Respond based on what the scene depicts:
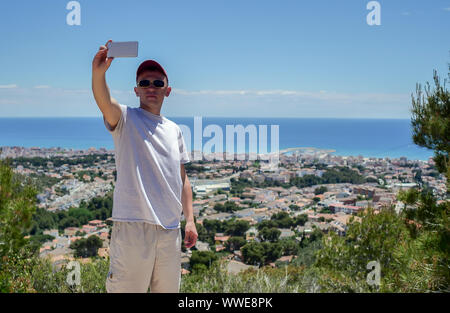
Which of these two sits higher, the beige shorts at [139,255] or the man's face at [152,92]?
the man's face at [152,92]

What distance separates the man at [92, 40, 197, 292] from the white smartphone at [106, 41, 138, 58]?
3cm

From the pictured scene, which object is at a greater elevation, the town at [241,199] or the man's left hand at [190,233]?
the man's left hand at [190,233]

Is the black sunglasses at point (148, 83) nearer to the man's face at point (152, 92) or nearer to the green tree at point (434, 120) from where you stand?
the man's face at point (152, 92)

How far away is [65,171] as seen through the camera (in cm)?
1744

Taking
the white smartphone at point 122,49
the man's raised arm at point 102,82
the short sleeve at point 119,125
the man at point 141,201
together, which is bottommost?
the man at point 141,201

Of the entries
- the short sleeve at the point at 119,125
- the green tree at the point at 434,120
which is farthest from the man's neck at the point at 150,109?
the green tree at the point at 434,120

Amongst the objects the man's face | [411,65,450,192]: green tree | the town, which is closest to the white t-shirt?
the man's face

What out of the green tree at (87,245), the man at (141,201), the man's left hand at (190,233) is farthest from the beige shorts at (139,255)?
the green tree at (87,245)

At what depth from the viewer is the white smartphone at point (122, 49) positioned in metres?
1.28

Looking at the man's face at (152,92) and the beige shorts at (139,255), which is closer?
the beige shorts at (139,255)

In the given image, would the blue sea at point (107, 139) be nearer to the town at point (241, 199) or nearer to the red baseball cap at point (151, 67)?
the town at point (241, 199)

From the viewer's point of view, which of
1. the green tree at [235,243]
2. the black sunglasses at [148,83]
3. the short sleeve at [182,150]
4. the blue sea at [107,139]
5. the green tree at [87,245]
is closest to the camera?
the black sunglasses at [148,83]

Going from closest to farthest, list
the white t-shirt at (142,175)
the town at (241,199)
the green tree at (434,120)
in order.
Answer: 1. the white t-shirt at (142,175)
2. the green tree at (434,120)
3. the town at (241,199)
